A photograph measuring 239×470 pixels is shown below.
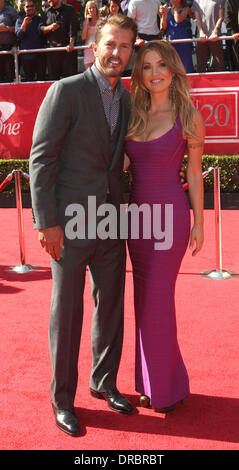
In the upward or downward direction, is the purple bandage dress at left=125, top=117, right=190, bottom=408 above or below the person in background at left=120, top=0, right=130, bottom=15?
below

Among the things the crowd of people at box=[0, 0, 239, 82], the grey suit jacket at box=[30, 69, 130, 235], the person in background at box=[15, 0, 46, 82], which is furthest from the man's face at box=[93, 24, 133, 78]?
the person in background at box=[15, 0, 46, 82]

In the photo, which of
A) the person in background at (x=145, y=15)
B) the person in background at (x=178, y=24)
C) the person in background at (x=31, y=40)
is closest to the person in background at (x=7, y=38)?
the person in background at (x=31, y=40)

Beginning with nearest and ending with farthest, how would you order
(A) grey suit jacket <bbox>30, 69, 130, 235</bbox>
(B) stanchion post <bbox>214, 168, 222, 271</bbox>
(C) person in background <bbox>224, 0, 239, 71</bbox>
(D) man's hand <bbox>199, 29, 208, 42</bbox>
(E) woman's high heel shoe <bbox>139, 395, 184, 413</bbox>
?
1. (A) grey suit jacket <bbox>30, 69, 130, 235</bbox>
2. (E) woman's high heel shoe <bbox>139, 395, 184, 413</bbox>
3. (B) stanchion post <bbox>214, 168, 222, 271</bbox>
4. (C) person in background <bbox>224, 0, 239, 71</bbox>
5. (D) man's hand <bbox>199, 29, 208, 42</bbox>

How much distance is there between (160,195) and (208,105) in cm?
707

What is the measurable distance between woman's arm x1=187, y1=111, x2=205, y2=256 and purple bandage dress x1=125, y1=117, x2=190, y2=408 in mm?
56

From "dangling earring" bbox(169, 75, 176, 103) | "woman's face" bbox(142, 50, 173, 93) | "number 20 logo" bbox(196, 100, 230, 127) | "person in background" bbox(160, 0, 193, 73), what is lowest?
"dangling earring" bbox(169, 75, 176, 103)

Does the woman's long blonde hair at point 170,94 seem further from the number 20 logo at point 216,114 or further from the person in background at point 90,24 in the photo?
the person in background at point 90,24

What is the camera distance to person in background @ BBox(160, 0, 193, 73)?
9.32m

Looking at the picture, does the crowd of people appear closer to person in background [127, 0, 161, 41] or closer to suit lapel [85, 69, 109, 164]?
person in background [127, 0, 161, 41]

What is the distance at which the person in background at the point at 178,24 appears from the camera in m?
9.32

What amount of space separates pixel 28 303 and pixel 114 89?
256 centimetres

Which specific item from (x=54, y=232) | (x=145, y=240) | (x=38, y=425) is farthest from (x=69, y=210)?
(x=38, y=425)

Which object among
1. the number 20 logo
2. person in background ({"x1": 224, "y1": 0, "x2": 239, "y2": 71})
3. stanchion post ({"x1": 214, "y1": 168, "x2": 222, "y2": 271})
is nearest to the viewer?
stanchion post ({"x1": 214, "y1": 168, "x2": 222, "y2": 271})

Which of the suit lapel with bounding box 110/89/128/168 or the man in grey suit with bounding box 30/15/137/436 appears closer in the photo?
the man in grey suit with bounding box 30/15/137/436
